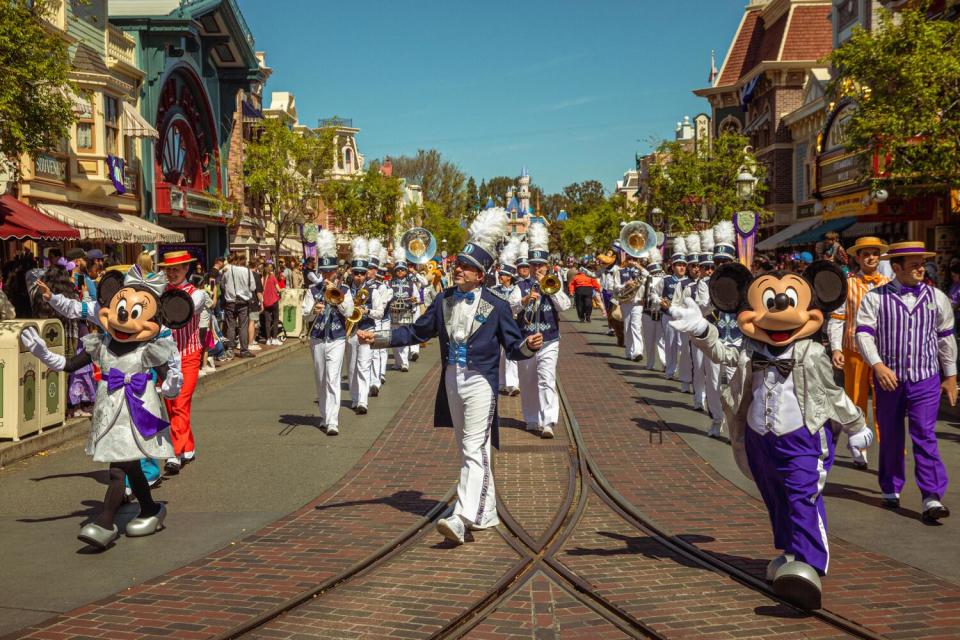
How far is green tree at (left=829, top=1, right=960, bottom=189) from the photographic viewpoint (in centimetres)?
1345

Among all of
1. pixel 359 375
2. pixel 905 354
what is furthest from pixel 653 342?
pixel 905 354

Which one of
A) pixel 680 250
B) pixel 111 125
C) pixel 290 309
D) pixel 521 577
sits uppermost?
pixel 111 125

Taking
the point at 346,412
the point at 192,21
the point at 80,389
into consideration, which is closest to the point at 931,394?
the point at 346,412

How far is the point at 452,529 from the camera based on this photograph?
6090mm

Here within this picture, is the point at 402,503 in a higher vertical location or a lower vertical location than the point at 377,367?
lower

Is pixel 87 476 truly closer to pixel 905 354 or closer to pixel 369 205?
pixel 905 354

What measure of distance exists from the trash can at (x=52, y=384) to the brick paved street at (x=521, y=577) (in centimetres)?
350

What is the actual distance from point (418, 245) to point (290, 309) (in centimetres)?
542

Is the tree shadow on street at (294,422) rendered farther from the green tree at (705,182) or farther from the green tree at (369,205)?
the green tree at (369,205)

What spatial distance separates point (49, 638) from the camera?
4668mm

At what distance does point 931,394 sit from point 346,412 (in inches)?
281

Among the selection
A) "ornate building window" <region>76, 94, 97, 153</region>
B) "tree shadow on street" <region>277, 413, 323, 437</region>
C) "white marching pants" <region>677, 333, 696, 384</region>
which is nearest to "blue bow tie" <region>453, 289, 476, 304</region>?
"tree shadow on street" <region>277, 413, 323, 437</region>

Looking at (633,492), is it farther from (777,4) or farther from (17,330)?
(777,4)

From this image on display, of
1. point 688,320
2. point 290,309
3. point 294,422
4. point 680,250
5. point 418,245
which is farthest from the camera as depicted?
point 290,309
